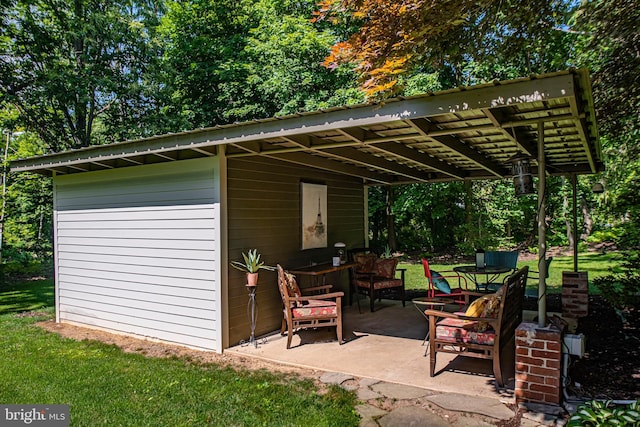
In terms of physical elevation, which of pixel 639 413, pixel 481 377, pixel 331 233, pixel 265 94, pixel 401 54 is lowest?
pixel 481 377

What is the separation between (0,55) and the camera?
34.7 ft

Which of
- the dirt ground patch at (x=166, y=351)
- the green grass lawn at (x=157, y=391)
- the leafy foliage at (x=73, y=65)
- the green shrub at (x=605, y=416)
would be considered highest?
the leafy foliage at (x=73, y=65)

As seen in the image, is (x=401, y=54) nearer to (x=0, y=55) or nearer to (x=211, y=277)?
(x=211, y=277)

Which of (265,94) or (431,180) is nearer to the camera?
(431,180)

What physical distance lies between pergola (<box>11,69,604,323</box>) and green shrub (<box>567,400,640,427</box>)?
31.5 inches

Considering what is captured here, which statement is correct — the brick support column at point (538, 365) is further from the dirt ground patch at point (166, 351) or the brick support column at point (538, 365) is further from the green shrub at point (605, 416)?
the dirt ground patch at point (166, 351)

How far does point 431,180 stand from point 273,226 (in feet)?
11.3

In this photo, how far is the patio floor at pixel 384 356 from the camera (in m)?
3.63

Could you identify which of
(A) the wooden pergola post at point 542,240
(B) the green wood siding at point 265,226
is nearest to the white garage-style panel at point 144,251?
(B) the green wood siding at point 265,226

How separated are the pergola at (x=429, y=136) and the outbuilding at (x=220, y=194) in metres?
0.02

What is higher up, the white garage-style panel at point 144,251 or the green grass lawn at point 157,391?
the white garage-style panel at point 144,251

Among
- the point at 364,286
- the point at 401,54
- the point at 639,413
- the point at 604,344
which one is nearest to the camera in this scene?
the point at 639,413

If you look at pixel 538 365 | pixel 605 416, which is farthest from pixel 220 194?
pixel 605 416

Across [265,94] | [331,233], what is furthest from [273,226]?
[265,94]
